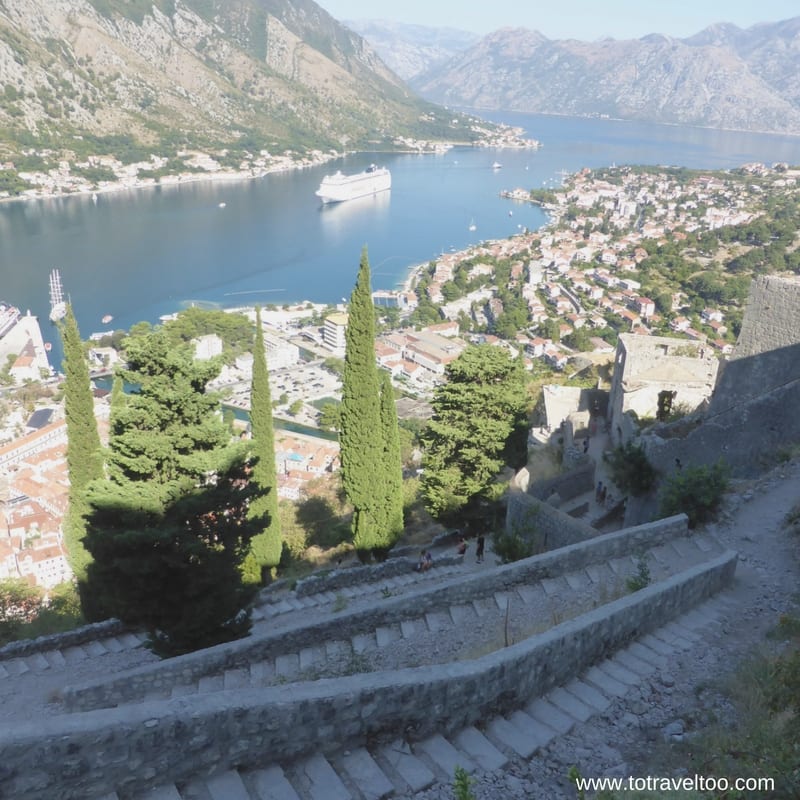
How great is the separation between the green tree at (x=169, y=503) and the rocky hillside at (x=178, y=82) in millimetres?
104538

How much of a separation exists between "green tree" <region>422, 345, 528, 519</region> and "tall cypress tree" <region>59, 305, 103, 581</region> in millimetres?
5369

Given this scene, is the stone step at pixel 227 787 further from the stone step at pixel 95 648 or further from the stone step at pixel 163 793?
the stone step at pixel 95 648

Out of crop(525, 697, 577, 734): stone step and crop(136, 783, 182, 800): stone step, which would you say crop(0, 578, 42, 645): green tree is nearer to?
crop(136, 783, 182, 800): stone step

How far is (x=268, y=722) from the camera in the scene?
9.92ft

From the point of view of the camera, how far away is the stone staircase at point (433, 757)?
2.96 metres

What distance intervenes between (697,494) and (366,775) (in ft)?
16.3

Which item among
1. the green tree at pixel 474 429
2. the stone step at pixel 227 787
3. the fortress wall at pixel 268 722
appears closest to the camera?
the fortress wall at pixel 268 722

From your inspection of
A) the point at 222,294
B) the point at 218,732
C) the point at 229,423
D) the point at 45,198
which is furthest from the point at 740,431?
the point at 45,198

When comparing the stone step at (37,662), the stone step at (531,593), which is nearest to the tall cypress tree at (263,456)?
the stone step at (37,662)

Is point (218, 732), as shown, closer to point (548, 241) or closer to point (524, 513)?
point (524, 513)

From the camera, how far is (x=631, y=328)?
48.6m

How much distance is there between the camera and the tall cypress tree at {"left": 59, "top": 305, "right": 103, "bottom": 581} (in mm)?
9602

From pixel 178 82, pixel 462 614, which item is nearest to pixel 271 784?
pixel 462 614

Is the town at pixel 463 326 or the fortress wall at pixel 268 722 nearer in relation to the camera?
the fortress wall at pixel 268 722
